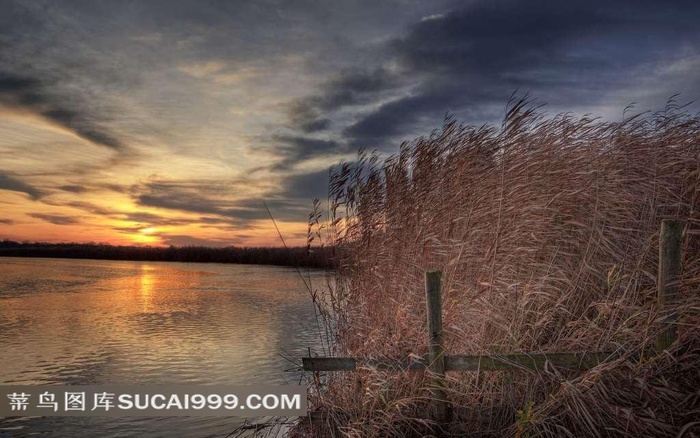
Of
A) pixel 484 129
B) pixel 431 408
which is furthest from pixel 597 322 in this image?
pixel 484 129

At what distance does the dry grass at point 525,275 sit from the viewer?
534 cm

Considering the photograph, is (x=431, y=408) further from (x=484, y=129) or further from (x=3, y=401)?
(x=3, y=401)

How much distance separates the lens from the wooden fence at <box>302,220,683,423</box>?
5457 mm

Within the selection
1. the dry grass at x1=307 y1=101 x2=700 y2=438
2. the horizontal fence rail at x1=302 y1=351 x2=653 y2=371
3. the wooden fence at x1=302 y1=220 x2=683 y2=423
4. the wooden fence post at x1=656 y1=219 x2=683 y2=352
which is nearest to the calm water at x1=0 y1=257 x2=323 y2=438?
the dry grass at x1=307 y1=101 x2=700 y2=438

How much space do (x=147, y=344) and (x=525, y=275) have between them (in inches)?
469

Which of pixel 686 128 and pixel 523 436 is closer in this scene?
pixel 523 436

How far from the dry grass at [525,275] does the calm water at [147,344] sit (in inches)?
91.8

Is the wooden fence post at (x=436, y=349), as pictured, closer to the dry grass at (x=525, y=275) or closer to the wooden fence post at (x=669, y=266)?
the dry grass at (x=525, y=275)

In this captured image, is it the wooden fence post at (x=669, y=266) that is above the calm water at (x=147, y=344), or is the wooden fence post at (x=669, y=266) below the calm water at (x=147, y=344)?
above

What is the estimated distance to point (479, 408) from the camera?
19.1 feet

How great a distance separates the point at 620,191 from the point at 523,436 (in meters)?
3.84

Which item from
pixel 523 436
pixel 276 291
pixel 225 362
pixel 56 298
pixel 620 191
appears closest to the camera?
pixel 523 436

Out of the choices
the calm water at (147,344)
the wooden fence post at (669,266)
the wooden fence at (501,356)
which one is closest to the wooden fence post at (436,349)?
the wooden fence at (501,356)

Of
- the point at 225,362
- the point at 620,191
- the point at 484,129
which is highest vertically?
the point at 484,129
